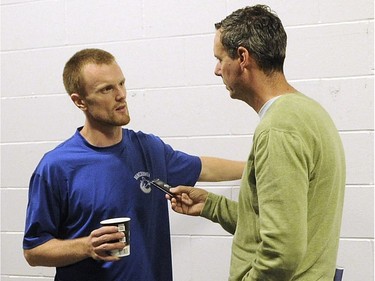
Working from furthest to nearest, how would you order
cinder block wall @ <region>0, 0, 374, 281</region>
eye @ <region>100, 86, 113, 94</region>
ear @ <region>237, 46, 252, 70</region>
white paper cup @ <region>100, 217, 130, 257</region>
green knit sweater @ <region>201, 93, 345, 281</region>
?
cinder block wall @ <region>0, 0, 374, 281</region>
eye @ <region>100, 86, 113, 94</region>
white paper cup @ <region>100, 217, 130, 257</region>
ear @ <region>237, 46, 252, 70</region>
green knit sweater @ <region>201, 93, 345, 281</region>

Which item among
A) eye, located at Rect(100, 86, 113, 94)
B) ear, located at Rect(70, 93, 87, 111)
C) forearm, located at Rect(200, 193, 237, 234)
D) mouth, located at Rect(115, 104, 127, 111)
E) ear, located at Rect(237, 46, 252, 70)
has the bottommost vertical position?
forearm, located at Rect(200, 193, 237, 234)

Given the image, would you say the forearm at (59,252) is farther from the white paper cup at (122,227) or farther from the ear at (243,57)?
the ear at (243,57)

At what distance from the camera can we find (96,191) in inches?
71.7

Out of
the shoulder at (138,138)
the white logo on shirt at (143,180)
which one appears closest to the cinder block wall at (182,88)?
the shoulder at (138,138)

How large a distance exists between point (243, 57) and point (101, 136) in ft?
2.17

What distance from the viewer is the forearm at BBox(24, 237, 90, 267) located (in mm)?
1732

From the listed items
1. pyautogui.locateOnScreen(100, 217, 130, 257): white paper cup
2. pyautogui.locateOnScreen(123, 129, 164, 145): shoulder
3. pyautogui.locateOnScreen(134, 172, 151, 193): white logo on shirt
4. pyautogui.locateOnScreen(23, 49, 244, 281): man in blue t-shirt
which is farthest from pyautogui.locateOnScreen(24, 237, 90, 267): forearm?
pyautogui.locateOnScreen(123, 129, 164, 145): shoulder

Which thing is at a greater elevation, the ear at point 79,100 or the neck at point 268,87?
the neck at point 268,87

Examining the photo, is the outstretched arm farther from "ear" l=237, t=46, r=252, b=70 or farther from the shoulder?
"ear" l=237, t=46, r=252, b=70

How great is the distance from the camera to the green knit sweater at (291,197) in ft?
4.14

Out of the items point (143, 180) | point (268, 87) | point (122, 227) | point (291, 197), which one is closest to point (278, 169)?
point (291, 197)

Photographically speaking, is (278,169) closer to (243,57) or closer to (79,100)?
(243,57)

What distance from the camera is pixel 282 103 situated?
1351 millimetres

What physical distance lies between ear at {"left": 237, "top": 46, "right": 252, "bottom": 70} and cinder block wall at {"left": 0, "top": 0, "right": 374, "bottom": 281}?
697 millimetres
